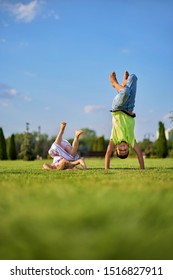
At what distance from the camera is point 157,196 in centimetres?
246

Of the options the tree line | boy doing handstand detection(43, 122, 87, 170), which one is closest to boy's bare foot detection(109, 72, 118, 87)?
boy doing handstand detection(43, 122, 87, 170)

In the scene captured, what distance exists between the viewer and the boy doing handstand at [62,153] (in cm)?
670

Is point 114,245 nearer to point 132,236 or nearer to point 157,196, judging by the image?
point 132,236

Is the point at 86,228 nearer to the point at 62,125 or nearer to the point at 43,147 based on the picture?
the point at 62,125

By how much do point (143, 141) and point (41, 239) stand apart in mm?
26546

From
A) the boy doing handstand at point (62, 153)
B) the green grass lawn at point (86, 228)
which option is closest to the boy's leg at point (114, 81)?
the boy doing handstand at point (62, 153)

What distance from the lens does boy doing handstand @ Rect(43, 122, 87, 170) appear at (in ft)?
22.0

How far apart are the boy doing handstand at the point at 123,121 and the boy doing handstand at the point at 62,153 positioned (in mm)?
703

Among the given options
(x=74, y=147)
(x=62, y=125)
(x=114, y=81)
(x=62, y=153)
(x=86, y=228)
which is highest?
(x=114, y=81)

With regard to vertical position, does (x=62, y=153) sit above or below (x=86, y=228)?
above

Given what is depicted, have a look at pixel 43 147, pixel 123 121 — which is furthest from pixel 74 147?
pixel 43 147

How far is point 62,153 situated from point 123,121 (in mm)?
1315

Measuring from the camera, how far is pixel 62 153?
22.8ft
